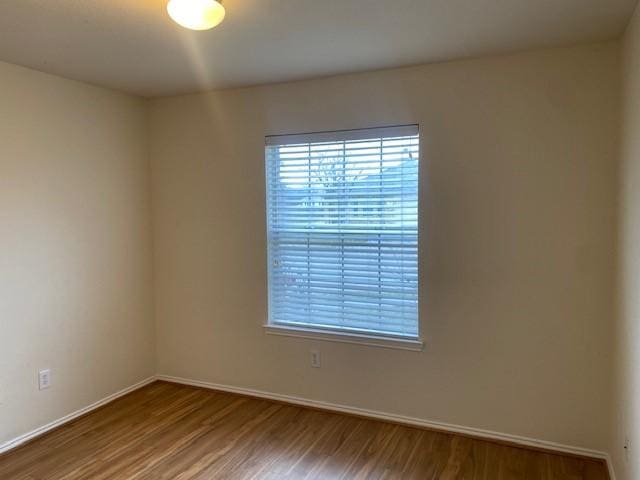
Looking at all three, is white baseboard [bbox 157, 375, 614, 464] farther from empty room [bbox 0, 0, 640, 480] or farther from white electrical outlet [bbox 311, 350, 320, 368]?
white electrical outlet [bbox 311, 350, 320, 368]

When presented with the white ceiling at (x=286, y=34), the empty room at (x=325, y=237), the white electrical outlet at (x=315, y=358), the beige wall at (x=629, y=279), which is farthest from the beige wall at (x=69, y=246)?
the beige wall at (x=629, y=279)

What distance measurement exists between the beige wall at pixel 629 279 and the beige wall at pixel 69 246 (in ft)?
10.7

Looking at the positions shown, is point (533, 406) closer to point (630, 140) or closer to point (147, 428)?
point (630, 140)

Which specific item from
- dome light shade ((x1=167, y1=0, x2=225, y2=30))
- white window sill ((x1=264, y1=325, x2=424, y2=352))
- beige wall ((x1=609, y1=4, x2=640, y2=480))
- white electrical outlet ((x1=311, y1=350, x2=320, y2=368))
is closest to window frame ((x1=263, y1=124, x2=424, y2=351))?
white window sill ((x1=264, y1=325, x2=424, y2=352))

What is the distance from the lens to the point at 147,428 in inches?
120

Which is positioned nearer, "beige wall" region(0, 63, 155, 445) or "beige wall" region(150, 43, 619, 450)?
"beige wall" region(150, 43, 619, 450)

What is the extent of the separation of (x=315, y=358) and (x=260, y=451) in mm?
767

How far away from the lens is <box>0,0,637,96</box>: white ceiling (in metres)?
2.04

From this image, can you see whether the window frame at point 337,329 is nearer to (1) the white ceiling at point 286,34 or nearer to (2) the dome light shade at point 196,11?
(1) the white ceiling at point 286,34

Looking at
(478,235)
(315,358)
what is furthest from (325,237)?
(478,235)

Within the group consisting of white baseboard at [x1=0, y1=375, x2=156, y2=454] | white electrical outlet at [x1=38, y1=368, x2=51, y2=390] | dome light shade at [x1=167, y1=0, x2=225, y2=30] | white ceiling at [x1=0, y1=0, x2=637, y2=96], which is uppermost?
white ceiling at [x1=0, y1=0, x2=637, y2=96]

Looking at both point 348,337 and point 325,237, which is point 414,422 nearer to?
point 348,337

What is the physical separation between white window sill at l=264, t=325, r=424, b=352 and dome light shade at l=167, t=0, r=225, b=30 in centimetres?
213

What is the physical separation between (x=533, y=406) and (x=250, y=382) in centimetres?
197
